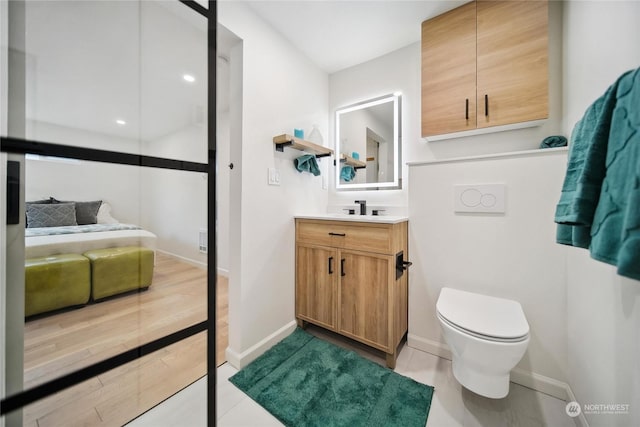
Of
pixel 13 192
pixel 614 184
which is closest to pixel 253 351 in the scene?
pixel 13 192

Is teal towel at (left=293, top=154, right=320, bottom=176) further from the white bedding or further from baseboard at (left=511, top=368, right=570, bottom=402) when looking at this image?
baseboard at (left=511, top=368, right=570, bottom=402)

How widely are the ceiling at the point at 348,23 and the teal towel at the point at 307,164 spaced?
0.94 metres

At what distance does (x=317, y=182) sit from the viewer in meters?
2.26

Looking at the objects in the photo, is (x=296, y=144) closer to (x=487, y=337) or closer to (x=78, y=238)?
(x=78, y=238)

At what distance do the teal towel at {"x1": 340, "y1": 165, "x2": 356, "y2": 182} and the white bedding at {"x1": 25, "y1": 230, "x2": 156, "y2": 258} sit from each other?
1781 mm

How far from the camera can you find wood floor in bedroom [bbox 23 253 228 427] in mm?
682

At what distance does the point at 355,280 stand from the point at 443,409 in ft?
2.60

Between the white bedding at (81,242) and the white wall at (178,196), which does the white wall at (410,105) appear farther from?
the white bedding at (81,242)

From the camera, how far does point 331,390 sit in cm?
130

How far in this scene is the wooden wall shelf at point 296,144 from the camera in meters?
1.70

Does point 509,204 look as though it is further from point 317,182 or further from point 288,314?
point 288,314

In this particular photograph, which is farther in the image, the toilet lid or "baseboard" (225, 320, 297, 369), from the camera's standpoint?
"baseboard" (225, 320, 297, 369)

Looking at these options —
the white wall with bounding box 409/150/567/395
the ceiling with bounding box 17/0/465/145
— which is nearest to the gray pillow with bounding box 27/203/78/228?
the ceiling with bounding box 17/0/465/145

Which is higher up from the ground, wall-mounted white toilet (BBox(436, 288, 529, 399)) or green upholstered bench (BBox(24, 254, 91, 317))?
green upholstered bench (BBox(24, 254, 91, 317))
